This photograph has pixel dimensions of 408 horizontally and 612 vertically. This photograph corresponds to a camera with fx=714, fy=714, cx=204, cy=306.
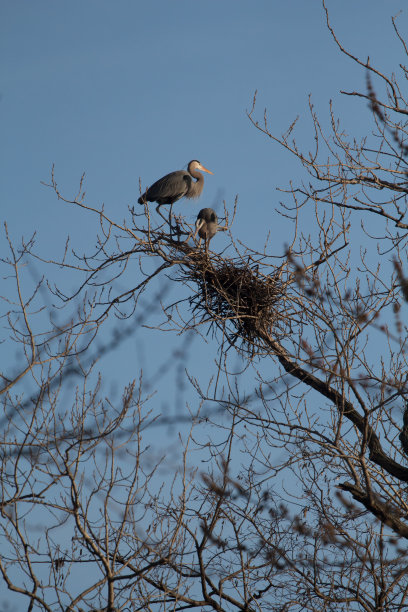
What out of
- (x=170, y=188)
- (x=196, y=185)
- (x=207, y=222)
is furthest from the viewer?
(x=196, y=185)

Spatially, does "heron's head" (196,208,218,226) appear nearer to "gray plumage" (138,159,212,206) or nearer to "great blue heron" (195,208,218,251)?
"great blue heron" (195,208,218,251)

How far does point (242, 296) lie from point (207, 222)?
237cm

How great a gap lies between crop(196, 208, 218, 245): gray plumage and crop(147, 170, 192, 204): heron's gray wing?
79cm

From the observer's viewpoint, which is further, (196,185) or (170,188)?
(196,185)

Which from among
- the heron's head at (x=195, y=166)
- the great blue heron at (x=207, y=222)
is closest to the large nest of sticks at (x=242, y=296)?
the great blue heron at (x=207, y=222)

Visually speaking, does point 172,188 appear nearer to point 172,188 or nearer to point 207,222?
point 172,188

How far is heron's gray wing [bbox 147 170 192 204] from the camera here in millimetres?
9398

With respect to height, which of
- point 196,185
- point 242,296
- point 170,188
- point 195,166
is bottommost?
point 242,296

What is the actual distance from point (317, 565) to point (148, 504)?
135 centimetres

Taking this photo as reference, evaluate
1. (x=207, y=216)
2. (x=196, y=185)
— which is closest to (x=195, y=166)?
(x=196, y=185)

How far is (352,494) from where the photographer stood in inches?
190

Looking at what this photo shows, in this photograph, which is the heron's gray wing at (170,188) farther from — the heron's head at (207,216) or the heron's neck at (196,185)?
the heron's head at (207,216)

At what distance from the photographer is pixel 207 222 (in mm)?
8766

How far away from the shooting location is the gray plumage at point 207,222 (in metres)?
8.74
